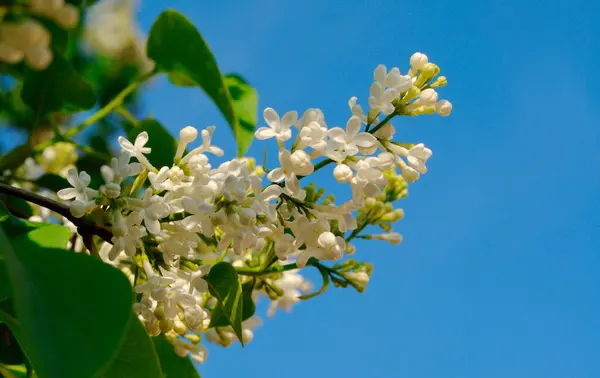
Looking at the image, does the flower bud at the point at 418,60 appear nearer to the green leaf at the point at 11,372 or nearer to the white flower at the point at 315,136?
the white flower at the point at 315,136

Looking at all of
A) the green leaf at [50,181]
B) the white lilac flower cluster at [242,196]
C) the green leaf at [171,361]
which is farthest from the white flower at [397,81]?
the green leaf at [50,181]

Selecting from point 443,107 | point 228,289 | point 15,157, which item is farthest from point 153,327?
point 15,157

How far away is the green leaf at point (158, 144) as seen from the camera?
1.27 m

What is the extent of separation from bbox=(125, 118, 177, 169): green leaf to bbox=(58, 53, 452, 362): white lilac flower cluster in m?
0.18

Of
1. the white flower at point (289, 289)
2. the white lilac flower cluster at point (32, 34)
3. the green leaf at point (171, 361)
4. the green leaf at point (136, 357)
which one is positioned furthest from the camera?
the white flower at point (289, 289)

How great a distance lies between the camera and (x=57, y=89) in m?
1.68

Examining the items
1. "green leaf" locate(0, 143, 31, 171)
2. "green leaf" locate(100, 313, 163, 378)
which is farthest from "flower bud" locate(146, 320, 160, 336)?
"green leaf" locate(0, 143, 31, 171)

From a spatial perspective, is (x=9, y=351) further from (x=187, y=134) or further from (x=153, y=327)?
(x=187, y=134)

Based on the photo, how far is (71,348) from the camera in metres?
0.68

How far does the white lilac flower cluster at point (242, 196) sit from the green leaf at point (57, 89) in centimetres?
67

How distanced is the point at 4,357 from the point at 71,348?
82 centimetres

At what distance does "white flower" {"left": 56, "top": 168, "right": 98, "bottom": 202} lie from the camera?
3.21ft

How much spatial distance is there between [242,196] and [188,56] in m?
0.67

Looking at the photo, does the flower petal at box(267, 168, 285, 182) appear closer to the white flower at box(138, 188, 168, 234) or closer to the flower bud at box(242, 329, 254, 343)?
the white flower at box(138, 188, 168, 234)
